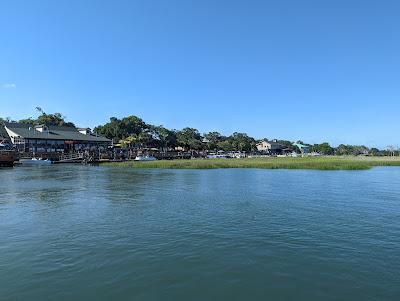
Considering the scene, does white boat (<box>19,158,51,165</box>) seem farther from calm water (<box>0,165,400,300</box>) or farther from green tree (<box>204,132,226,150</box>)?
green tree (<box>204,132,226,150</box>)

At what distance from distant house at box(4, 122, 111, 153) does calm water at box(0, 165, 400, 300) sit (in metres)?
80.2

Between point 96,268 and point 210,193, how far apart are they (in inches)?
859

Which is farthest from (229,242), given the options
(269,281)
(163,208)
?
(163,208)

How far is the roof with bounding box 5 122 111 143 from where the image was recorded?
101244 millimetres

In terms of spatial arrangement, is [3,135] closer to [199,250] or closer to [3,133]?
[3,133]

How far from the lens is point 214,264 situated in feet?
44.8

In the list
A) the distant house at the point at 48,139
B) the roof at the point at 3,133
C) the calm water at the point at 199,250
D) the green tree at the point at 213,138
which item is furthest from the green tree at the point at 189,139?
the calm water at the point at 199,250

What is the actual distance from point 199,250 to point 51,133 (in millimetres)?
A: 102697

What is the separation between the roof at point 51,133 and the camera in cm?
10124

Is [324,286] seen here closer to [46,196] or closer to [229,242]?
[229,242]

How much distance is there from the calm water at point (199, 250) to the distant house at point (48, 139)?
263ft

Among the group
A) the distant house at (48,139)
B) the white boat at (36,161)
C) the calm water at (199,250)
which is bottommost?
the calm water at (199,250)

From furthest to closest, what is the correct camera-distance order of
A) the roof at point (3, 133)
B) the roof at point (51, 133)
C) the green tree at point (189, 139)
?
the green tree at point (189, 139) < the roof at point (51, 133) < the roof at point (3, 133)

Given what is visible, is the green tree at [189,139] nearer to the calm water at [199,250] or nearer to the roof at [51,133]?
the roof at [51,133]
